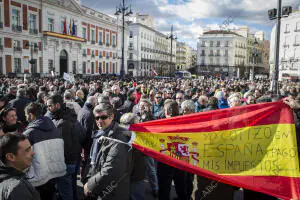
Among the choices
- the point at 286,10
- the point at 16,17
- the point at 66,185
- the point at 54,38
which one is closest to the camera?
the point at 66,185

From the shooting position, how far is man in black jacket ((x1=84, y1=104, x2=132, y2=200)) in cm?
275

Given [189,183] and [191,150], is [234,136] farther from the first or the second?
[189,183]

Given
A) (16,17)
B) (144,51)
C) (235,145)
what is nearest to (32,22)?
(16,17)

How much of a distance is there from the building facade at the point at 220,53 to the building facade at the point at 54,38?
32.3 meters

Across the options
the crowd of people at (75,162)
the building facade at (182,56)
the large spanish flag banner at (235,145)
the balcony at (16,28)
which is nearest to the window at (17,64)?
the balcony at (16,28)

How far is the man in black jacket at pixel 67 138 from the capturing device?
3.76 metres

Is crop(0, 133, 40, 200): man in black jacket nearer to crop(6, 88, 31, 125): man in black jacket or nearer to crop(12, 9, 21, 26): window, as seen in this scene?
crop(6, 88, 31, 125): man in black jacket

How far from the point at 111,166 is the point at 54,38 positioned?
38.2 metres

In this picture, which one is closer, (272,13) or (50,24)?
(272,13)

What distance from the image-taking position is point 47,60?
119 ft

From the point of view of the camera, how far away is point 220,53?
7512 centimetres

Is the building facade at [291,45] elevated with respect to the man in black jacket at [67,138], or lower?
elevated

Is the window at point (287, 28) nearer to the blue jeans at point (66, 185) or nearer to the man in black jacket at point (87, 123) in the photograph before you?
the man in black jacket at point (87, 123)

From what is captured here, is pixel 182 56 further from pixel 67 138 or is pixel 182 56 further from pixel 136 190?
pixel 136 190
